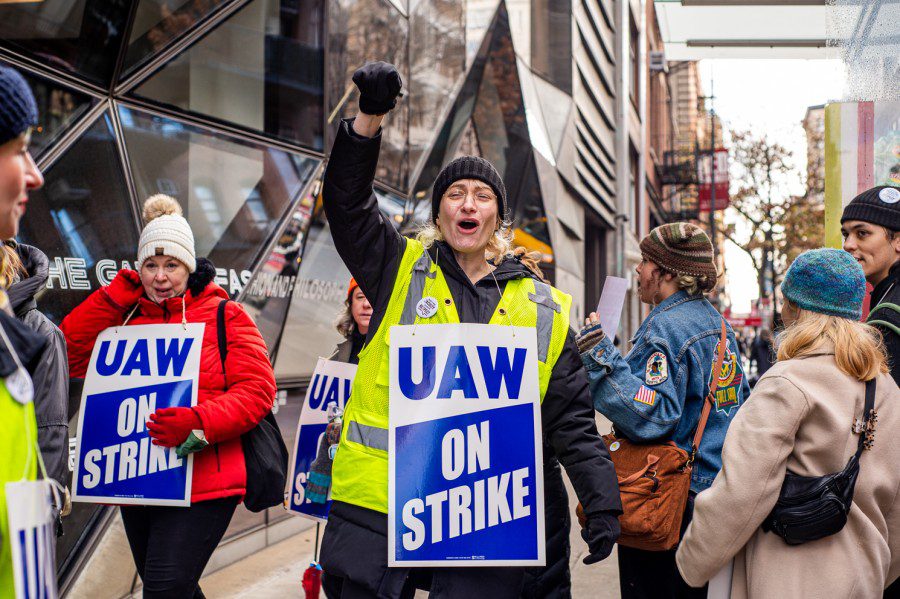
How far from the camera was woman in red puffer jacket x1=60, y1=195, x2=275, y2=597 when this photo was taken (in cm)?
344

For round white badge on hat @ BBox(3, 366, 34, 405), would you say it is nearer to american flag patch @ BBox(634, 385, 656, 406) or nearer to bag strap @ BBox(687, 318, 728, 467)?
american flag patch @ BBox(634, 385, 656, 406)

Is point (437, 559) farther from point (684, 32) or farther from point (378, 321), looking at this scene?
point (684, 32)

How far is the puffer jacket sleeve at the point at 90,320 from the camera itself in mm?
3680

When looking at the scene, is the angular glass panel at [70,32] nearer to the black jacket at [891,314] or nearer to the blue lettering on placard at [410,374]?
the blue lettering on placard at [410,374]

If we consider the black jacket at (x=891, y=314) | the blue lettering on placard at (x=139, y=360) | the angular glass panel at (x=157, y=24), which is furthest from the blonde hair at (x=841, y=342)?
the angular glass panel at (x=157, y=24)

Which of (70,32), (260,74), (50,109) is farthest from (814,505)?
(260,74)

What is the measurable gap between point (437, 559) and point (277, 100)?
16.9 ft

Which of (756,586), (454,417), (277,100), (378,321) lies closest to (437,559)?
Result: (454,417)

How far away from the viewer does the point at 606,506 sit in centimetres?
287

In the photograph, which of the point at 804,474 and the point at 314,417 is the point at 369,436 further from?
the point at 314,417

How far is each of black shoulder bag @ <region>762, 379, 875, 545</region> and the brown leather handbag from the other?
686 millimetres

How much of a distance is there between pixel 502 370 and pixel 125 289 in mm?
1721

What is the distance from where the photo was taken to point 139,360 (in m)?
3.61

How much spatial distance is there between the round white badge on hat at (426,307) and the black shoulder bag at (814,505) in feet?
3.81
